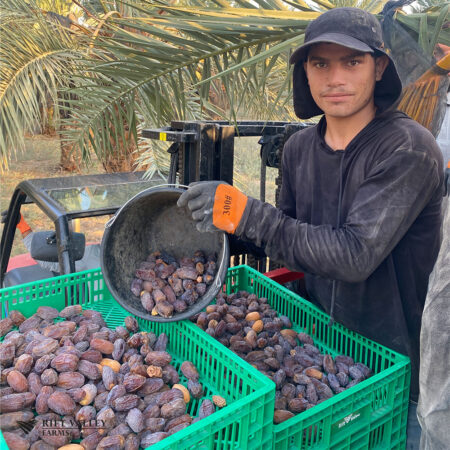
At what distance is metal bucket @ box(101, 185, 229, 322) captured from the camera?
4.98 feet

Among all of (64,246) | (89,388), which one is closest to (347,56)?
(89,388)

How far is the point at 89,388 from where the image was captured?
1341 millimetres

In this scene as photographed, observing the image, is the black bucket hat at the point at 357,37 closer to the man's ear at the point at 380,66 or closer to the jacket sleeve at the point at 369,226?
the man's ear at the point at 380,66

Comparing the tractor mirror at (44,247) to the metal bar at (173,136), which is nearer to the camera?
the metal bar at (173,136)

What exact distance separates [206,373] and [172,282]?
345 mm

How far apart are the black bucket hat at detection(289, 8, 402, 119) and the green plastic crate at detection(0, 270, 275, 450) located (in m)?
0.90

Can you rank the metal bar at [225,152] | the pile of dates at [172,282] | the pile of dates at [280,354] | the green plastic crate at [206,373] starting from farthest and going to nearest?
the metal bar at [225,152], the pile of dates at [172,282], the pile of dates at [280,354], the green plastic crate at [206,373]

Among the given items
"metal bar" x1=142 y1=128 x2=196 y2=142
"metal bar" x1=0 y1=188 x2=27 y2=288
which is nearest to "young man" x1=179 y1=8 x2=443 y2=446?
"metal bar" x1=142 y1=128 x2=196 y2=142

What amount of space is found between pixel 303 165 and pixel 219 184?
0.51 m

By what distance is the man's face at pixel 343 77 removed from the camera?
1.47m

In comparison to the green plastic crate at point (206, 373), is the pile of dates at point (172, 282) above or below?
above

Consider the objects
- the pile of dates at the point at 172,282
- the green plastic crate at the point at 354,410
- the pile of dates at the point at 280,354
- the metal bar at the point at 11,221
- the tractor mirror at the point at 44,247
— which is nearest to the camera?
the green plastic crate at the point at 354,410

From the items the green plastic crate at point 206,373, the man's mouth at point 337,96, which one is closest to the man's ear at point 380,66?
the man's mouth at point 337,96

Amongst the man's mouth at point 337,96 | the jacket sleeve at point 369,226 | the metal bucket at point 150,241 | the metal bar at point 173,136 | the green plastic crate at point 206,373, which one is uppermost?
the man's mouth at point 337,96
